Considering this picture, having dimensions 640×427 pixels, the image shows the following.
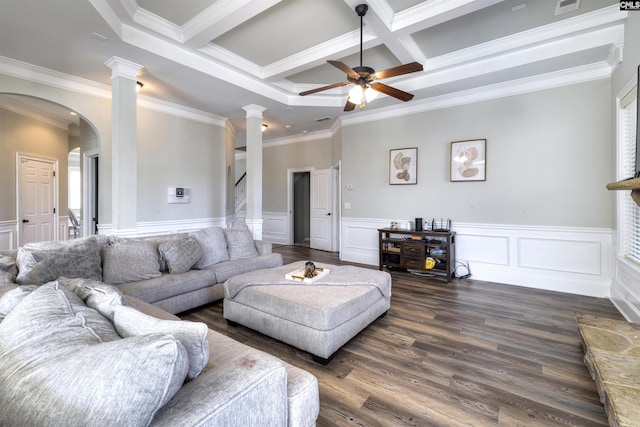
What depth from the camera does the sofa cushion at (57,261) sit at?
7.17ft

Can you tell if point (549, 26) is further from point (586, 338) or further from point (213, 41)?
point (213, 41)

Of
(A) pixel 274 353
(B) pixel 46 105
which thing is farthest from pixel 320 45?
(B) pixel 46 105

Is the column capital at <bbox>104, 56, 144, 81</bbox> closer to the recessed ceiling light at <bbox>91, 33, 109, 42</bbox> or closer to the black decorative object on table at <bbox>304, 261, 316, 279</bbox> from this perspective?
the recessed ceiling light at <bbox>91, 33, 109, 42</bbox>

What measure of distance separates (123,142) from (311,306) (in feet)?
10.1

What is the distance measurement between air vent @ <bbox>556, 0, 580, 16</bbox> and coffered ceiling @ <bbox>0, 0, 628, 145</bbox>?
0.02 metres

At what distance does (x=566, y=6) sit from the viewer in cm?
298

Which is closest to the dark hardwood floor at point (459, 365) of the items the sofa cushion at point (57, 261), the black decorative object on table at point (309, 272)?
the black decorative object on table at point (309, 272)

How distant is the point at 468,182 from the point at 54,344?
4976 millimetres

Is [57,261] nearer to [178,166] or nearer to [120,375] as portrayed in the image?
[120,375]

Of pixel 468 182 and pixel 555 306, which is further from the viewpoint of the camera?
pixel 468 182

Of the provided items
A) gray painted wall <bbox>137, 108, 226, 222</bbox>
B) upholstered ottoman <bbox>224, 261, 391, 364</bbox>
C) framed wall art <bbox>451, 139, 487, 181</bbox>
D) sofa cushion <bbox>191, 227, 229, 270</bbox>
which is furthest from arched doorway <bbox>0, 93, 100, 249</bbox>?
framed wall art <bbox>451, 139, 487, 181</bbox>

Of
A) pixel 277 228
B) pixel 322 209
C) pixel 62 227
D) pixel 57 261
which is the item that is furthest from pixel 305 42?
pixel 62 227

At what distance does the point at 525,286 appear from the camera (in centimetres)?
417

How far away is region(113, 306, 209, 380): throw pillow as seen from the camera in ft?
3.11
